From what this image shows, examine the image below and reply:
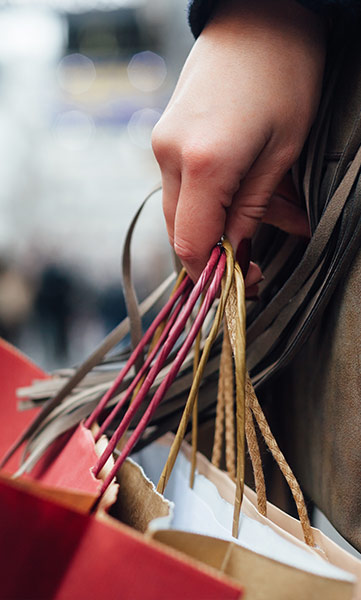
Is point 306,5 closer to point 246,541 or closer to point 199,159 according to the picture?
point 199,159

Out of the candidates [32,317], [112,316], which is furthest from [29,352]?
[112,316]

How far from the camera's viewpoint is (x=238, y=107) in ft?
1.07

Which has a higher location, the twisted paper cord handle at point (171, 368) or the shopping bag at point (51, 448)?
the twisted paper cord handle at point (171, 368)

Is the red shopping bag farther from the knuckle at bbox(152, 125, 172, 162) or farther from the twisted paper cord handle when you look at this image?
the knuckle at bbox(152, 125, 172, 162)

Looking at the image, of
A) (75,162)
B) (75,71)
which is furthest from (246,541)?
(75,71)

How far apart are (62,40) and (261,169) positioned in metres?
1.88

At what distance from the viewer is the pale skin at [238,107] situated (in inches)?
12.9

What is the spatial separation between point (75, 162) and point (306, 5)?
1.77m

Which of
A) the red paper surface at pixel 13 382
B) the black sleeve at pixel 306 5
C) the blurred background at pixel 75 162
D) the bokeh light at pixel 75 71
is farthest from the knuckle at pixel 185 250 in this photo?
the bokeh light at pixel 75 71

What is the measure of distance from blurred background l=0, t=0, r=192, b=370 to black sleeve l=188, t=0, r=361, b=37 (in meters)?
1.53

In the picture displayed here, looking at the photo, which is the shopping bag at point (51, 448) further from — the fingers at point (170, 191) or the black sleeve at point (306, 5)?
the black sleeve at point (306, 5)

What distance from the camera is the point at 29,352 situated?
6.50 feet

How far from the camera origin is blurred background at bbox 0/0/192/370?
191cm

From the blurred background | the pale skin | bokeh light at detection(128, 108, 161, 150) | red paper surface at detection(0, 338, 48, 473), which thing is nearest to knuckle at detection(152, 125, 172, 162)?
the pale skin
